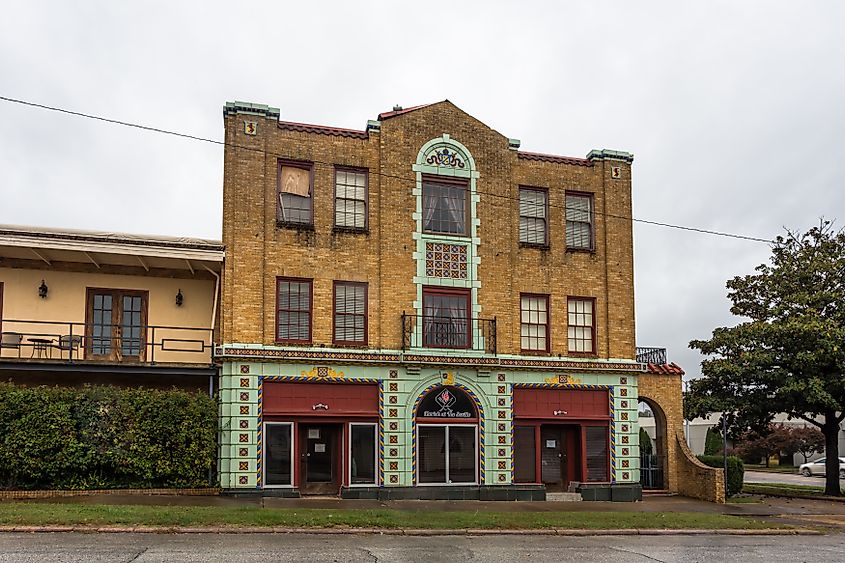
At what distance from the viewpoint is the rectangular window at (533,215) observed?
27000 mm

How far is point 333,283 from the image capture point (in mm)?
24672

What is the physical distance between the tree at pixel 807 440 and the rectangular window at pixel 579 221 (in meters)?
33.2

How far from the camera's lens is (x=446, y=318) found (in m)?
25.6

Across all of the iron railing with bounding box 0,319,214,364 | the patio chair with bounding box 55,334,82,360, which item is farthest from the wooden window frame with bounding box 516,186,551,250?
the patio chair with bounding box 55,334,82,360

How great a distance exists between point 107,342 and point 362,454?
791 centimetres

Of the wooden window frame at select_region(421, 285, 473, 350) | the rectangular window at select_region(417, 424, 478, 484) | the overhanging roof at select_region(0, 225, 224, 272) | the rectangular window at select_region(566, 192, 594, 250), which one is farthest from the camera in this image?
the rectangular window at select_region(566, 192, 594, 250)

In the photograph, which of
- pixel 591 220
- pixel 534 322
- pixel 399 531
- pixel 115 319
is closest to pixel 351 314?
pixel 534 322

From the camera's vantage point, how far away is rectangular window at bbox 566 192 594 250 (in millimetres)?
27484

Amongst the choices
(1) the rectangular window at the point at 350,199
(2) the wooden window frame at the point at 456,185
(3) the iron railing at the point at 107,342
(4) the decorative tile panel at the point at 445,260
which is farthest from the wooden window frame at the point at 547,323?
(3) the iron railing at the point at 107,342

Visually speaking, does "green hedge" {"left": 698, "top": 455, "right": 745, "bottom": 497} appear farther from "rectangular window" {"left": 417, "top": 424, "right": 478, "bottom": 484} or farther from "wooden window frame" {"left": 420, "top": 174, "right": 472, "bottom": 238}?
"wooden window frame" {"left": 420, "top": 174, "right": 472, "bottom": 238}

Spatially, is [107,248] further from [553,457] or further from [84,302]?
[553,457]

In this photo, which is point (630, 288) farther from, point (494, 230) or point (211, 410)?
point (211, 410)

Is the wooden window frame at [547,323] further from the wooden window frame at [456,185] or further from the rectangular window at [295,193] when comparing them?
the rectangular window at [295,193]

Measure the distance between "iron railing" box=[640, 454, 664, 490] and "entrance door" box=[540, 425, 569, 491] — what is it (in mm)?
3209
